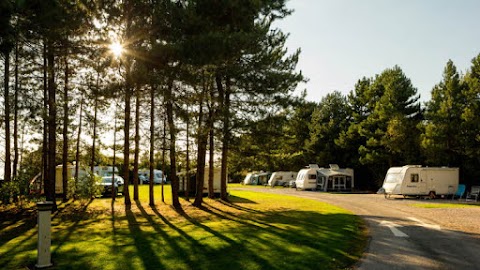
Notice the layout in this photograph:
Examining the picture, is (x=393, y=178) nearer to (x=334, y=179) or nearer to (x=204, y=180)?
(x=334, y=179)

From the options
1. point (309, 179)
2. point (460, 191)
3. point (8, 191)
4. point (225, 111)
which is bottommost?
point (460, 191)

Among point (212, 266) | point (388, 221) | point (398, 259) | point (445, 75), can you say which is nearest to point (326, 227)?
point (388, 221)

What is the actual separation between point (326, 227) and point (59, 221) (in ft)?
28.5

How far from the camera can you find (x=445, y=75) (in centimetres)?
3173

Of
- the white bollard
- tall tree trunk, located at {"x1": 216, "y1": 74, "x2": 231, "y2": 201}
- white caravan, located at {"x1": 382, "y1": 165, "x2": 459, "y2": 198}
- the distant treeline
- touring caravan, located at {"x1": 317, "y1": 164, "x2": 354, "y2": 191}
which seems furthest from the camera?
touring caravan, located at {"x1": 317, "y1": 164, "x2": 354, "y2": 191}

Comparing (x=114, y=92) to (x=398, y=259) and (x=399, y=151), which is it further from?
(x=399, y=151)

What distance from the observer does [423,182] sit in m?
26.9

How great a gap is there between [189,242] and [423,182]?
21895 mm

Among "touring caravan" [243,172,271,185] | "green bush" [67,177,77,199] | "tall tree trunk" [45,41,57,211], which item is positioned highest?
"tall tree trunk" [45,41,57,211]

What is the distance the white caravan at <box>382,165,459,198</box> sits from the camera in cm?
2670

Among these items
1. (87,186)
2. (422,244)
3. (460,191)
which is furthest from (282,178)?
(422,244)

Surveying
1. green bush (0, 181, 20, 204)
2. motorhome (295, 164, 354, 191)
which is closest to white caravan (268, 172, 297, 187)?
motorhome (295, 164, 354, 191)

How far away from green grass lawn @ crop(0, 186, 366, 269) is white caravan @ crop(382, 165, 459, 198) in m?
14.1

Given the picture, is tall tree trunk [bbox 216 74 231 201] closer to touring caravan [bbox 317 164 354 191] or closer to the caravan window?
the caravan window
